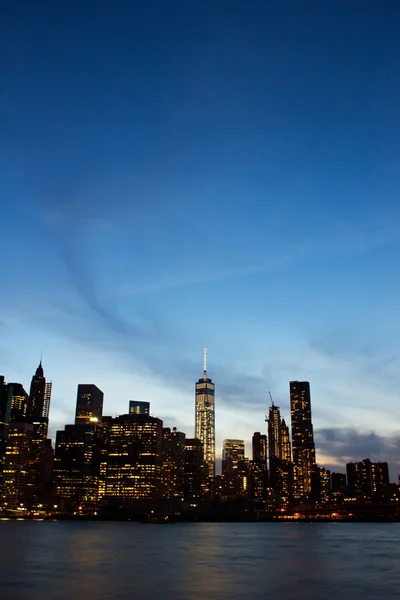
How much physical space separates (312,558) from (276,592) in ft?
145

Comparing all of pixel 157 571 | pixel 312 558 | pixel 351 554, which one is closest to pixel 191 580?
pixel 157 571

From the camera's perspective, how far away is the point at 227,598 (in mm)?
52500

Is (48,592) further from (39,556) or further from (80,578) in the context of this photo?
(39,556)

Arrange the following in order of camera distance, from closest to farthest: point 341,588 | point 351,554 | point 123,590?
point 123,590 → point 341,588 → point 351,554

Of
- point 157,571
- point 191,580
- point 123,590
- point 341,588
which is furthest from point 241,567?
point 123,590

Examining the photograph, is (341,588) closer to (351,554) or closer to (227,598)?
(227,598)

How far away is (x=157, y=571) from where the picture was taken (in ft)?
246

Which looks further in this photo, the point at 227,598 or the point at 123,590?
the point at 123,590

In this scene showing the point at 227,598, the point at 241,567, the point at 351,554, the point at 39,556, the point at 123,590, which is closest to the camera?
the point at 227,598

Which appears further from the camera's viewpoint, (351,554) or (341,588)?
(351,554)

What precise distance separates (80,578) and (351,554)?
201 feet

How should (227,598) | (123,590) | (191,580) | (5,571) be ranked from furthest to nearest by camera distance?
(5,571) → (191,580) → (123,590) → (227,598)

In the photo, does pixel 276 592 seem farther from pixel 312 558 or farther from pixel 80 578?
pixel 312 558

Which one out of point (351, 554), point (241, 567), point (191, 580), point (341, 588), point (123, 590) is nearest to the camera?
point (123, 590)
